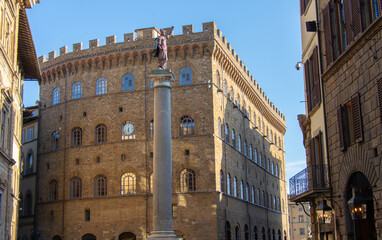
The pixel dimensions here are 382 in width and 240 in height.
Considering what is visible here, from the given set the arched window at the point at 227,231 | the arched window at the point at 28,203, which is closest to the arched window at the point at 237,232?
the arched window at the point at 227,231

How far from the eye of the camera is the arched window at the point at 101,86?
42.3 m

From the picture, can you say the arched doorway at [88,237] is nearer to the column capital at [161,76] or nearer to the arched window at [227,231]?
the arched window at [227,231]

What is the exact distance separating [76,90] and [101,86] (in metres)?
2.21

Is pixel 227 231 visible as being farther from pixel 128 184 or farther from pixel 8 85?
pixel 8 85

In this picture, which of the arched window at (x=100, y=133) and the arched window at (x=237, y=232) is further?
the arched window at (x=237, y=232)

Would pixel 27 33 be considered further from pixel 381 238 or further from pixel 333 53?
pixel 381 238

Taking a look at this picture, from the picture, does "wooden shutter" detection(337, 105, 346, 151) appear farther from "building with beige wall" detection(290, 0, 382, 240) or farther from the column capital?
the column capital

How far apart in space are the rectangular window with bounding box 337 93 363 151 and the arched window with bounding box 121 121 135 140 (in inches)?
961

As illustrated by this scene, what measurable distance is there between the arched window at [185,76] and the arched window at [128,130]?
475cm

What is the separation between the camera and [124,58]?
4172 centimetres

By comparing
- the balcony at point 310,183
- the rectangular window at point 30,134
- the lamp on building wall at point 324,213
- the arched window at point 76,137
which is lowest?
the lamp on building wall at point 324,213

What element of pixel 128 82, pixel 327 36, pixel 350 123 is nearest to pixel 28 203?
pixel 128 82

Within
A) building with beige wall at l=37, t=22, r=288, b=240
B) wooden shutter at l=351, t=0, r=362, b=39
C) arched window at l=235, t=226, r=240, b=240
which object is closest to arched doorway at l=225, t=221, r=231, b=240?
building with beige wall at l=37, t=22, r=288, b=240

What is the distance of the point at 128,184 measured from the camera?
3984 cm
